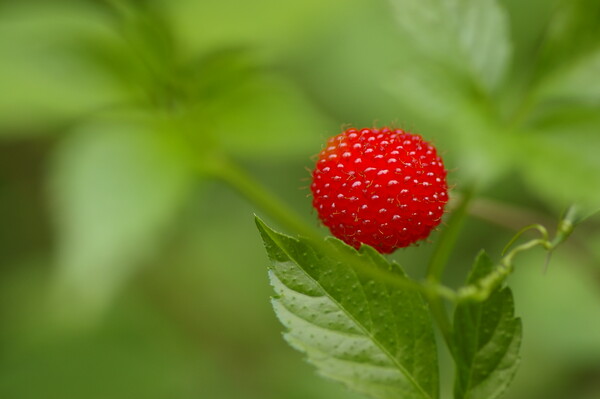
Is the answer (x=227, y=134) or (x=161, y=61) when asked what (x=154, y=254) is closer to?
(x=227, y=134)

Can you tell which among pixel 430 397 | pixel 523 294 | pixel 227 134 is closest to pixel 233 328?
pixel 523 294

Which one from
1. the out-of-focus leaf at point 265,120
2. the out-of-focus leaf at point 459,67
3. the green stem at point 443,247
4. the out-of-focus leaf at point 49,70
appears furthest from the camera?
the out-of-focus leaf at point 265,120

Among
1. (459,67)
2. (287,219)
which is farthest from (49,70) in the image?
(459,67)

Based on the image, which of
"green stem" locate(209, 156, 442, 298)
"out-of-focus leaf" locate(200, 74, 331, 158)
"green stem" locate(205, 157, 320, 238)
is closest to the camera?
"green stem" locate(209, 156, 442, 298)

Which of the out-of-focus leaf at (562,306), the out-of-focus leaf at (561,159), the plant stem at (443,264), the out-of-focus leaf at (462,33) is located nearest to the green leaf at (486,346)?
the plant stem at (443,264)

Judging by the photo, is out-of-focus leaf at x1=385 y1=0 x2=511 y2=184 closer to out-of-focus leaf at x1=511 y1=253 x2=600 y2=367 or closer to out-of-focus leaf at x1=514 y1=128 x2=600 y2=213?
out-of-focus leaf at x1=514 y1=128 x2=600 y2=213

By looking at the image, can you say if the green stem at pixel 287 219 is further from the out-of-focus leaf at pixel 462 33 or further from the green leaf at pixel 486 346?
the out-of-focus leaf at pixel 462 33

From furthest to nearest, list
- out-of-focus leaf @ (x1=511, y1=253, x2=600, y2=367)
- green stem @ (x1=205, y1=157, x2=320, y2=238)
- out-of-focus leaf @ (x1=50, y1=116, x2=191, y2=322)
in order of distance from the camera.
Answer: out-of-focus leaf @ (x1=511, y1=253, x2=600, y2=367), out-of-focus leaf @ (x1=50, y1=116, x2=191, y2=322), green stem @ (x1=205, y1=157, x2=320, y2=238)

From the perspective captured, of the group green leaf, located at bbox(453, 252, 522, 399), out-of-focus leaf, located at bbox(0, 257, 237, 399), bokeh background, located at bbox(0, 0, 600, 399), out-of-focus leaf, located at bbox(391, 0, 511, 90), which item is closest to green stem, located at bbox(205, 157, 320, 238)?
bokeh background, located at bbox(0, 0, 600, 399)
